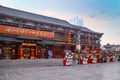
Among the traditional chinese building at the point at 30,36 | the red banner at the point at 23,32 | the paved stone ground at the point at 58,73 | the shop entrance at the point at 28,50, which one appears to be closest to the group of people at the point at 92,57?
the traditional chinese building at the point at 30,36

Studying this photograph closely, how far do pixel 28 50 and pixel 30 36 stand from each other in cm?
289

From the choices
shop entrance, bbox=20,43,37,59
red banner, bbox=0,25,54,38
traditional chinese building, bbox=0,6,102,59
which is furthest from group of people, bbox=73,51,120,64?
shop entrance, bbox=20,43,37,59

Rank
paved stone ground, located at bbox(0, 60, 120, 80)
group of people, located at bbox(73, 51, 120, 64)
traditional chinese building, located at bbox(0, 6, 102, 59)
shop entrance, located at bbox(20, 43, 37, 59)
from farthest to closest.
Answer: shop entrance, located at bbox(20, 43, 37, 59) < traditional chinese building, located at bbox(0, 6, 102, 59) < group of people, located at bbox(73, 51, 120, 64) < paved stone ground, located at bbox(0, 60, 120, 80)

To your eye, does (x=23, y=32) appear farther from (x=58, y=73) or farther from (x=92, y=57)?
(x=58, y=73)

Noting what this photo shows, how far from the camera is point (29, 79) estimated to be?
31.9 feet

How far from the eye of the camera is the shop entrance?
1375 inches

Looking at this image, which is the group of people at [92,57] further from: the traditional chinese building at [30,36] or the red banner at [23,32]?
the red banner at [23,32]

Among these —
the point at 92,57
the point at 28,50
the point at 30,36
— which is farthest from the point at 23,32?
the point at 92,57

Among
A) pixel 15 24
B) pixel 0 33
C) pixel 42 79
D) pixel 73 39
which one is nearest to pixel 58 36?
pixel 73 39

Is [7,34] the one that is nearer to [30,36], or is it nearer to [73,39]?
[30,36]

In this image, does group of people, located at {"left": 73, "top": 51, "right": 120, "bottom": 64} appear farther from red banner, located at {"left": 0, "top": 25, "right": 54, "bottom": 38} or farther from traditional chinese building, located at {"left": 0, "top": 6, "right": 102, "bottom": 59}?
red banner, located at {"left": 0, "top": 25, "right": 54, "bottom": 38}

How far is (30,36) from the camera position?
3544cm

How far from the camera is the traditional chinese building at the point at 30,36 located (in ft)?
107

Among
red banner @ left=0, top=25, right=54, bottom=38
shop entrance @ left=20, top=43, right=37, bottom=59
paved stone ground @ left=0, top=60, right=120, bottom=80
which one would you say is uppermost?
red banner @ left=0, top=25, right=54, bottom=38
